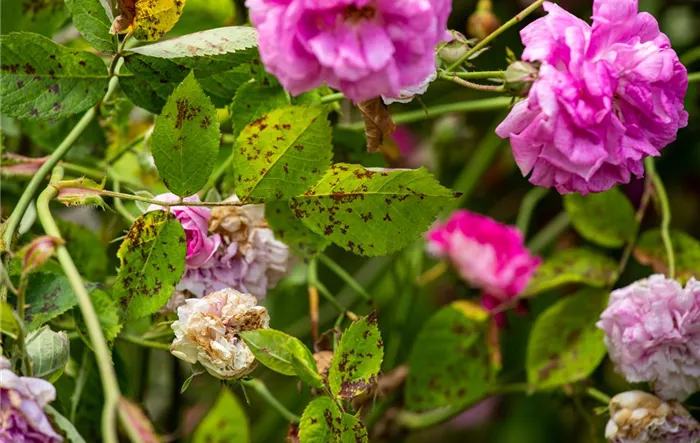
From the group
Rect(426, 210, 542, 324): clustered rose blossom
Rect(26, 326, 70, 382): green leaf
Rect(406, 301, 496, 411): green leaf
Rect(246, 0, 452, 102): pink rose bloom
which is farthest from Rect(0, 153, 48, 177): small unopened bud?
Rect(426, 210, 542, 324): clustered rose blossom

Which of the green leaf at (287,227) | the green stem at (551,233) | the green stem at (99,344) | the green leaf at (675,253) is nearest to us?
the green stem at (99,344)

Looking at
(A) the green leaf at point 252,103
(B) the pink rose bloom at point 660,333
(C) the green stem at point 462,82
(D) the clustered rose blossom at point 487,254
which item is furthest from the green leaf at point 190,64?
(D) the clustered rose blossom at point 487,254

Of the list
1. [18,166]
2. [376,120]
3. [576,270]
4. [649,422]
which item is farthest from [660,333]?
[18,166]

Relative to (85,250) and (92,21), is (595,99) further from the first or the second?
(85,250)

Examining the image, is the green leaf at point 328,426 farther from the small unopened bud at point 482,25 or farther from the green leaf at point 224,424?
the small unopened bud at point 482,25

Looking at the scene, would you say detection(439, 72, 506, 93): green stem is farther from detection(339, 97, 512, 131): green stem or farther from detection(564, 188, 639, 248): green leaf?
detection(564, 188, 639, 248): green leaf

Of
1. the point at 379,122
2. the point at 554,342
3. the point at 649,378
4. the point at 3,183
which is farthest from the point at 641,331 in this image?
the point at 3,183
